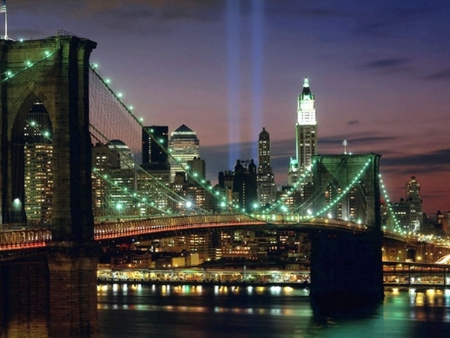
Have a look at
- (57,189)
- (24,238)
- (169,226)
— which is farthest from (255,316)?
(24,238)

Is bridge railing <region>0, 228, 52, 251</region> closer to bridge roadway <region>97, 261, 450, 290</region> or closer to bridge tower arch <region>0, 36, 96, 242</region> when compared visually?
bridge tower arch <region>0, 36, 96, 242</region>

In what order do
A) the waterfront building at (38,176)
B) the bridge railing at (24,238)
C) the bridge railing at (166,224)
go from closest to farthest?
1. the bridge railing at (24,238)
2. the bridge railing at (166,224)
3. the waterfront building at (38,176)

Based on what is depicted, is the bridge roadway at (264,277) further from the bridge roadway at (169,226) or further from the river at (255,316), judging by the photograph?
the bridge roadway at (169,226)

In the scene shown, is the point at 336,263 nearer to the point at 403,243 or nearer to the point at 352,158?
the point at 352,158

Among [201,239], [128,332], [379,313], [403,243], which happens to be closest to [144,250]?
[201,239]

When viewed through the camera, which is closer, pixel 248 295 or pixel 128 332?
pixel 128 332

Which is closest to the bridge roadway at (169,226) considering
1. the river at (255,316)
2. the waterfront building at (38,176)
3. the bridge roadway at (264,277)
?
the river at (255,316)

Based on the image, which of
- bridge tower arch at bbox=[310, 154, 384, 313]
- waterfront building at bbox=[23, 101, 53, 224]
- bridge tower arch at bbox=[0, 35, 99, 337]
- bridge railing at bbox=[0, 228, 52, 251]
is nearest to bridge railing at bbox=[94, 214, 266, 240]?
bridge tower arch at bbox=[0, 35, 99, 337]

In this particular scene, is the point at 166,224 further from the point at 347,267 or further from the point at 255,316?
the point at 347,267

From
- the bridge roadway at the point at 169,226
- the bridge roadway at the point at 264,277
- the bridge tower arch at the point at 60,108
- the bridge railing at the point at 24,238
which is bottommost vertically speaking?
the bridge roadway at the point at 264,277
